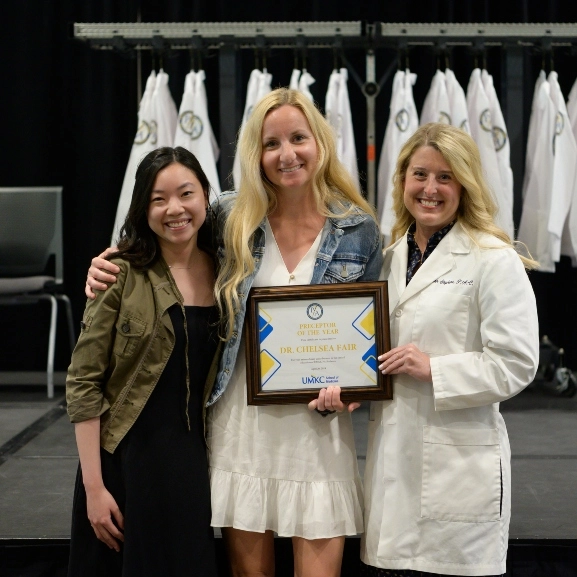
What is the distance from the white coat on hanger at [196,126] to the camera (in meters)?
4.63

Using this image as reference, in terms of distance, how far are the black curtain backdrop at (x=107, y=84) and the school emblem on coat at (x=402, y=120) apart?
3.43ft

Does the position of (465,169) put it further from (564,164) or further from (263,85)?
(564,164)

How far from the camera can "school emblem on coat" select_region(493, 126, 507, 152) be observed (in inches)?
182

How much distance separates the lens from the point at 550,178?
476 cm

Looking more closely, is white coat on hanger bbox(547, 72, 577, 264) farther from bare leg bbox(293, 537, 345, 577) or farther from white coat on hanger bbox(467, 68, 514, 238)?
bare leg bbox(293, 537, 345, 577)

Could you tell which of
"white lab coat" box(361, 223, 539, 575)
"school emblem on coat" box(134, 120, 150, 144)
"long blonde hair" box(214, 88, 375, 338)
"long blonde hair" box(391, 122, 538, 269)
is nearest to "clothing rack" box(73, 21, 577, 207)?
"school emblem on coat" box(134, 120, 150, 144)

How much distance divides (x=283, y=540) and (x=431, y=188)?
1.14m

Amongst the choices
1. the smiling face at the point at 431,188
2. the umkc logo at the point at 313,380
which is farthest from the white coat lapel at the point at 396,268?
the umkc logo at the point at 313,380

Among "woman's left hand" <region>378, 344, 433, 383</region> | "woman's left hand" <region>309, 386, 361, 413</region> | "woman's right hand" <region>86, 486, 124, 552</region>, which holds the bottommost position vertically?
"woman's right hand" <region>86, 486, 124, 552</region>

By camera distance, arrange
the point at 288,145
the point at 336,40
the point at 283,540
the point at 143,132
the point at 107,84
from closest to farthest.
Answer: the point at 288,145
the point at 283,540
the point at 336,40
the point at 143,132
the point at 107,84

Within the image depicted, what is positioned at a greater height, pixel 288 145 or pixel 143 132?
pixel 143 132

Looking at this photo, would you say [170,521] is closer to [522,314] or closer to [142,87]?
[522,314]

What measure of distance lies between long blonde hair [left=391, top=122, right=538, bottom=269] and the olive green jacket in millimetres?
673

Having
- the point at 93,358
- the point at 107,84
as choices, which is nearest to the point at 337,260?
the point at 93,358
